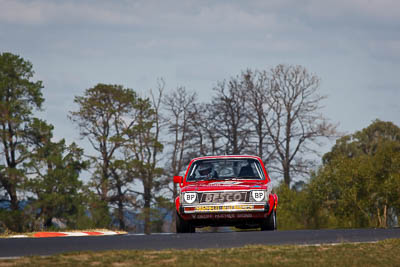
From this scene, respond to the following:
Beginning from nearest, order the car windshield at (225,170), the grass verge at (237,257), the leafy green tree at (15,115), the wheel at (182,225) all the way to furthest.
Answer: the grass verge at (237,257) < the wheel at (182,225) < the car windshield at (225,170) < the leafy green tree at (15,115)

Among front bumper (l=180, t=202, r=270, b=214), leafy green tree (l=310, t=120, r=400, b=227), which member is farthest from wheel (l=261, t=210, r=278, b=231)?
leafy green tree (l=310, t=120, r=400, b=227)

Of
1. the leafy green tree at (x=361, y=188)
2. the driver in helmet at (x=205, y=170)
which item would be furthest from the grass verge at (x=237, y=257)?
the leafy green tree at (x=361, y=188)

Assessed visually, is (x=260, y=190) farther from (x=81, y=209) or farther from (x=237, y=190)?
(x=81, y=209)

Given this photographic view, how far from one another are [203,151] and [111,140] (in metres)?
9.08

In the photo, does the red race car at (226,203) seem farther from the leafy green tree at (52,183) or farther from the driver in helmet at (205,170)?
the leafy green tree at (52,183)

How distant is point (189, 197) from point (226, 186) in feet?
2.64

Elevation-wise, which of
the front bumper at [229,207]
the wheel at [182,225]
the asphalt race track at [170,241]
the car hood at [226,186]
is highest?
the car hood at [226,186]

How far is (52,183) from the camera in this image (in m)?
44.3

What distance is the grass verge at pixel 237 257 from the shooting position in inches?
361

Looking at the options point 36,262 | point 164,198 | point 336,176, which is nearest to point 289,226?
point 336,176

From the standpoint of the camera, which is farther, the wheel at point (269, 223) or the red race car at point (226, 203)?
the wheel at point (269, 223)

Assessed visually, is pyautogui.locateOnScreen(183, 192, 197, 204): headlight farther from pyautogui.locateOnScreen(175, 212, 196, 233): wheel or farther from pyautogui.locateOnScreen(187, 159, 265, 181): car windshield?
pyautogui.locateOnScreen(187, 159, 265, 181): car windshield

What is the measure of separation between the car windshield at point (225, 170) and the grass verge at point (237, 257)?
4760mm

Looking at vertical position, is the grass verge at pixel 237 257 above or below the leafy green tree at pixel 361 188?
below
